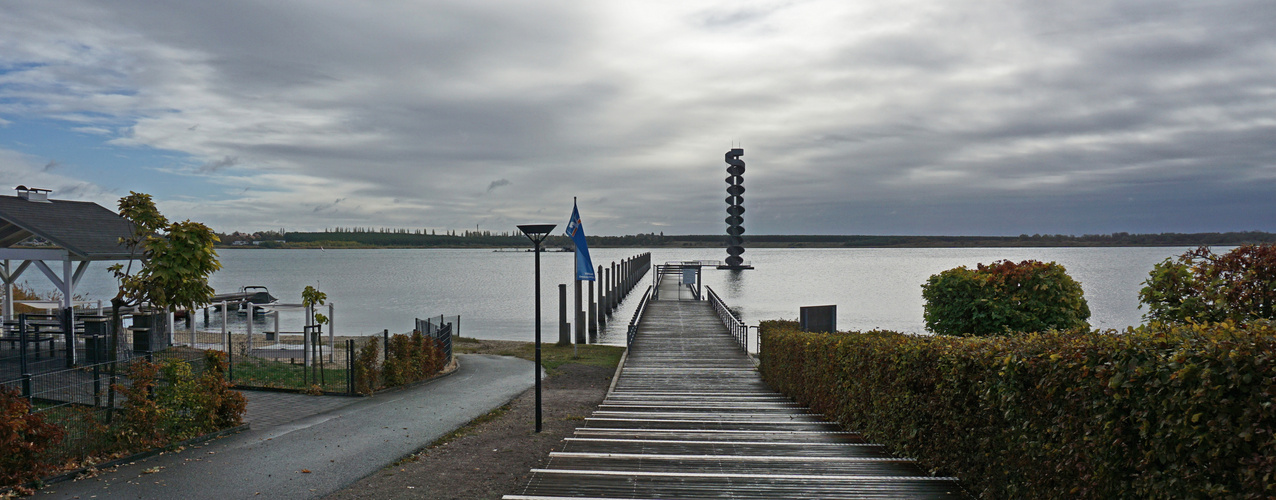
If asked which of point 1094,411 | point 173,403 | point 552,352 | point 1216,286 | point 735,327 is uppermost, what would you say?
point 1216,286

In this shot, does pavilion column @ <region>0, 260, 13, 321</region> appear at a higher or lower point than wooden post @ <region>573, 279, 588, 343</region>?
higher

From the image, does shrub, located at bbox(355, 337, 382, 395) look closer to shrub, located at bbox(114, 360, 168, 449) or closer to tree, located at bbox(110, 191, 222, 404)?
tree, located at bbox(110, 191, 222, 404)

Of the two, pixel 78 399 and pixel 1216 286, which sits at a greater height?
pixel 1216 286

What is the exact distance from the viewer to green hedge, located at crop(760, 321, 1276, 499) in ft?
9.97

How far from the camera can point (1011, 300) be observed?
11.4 m

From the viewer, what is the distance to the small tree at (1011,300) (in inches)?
446

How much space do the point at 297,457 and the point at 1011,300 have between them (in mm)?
10869

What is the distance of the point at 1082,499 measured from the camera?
4043 millimetres

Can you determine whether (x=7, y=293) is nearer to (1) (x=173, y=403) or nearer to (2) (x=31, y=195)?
(2) (x=31, y=195)

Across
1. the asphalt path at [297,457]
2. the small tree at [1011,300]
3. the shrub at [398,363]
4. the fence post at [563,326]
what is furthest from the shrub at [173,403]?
the fence post at [563,326]

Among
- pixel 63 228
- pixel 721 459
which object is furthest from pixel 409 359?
pixel 721 459

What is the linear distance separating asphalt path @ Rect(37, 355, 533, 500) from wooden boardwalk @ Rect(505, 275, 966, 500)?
241 cm

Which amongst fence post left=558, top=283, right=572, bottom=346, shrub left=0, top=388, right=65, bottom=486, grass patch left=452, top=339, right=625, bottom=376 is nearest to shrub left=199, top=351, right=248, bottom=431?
shrub left=0, top=388, right=65, bottom=486

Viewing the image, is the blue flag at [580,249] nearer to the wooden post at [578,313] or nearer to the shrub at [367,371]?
the wooden post at [578,313]
